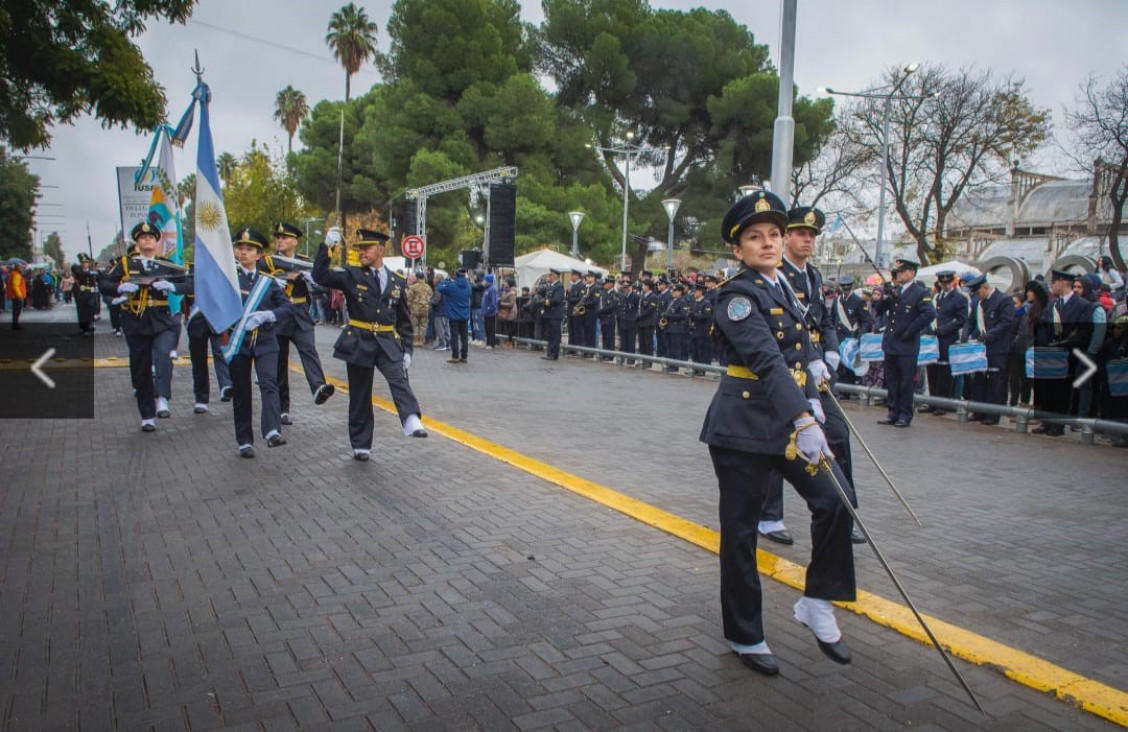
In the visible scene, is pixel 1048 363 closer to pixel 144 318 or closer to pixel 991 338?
pixel 991 338

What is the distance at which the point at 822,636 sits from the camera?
11.9 feet

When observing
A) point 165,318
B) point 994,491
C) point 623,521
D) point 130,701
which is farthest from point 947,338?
point 130,701

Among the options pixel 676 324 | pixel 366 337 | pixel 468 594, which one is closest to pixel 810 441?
pixel 468 594

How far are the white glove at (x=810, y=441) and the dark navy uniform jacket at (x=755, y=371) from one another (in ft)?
0.18

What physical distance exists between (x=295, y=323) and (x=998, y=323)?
9236 millimetres

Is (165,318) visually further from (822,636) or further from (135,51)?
(822,636)

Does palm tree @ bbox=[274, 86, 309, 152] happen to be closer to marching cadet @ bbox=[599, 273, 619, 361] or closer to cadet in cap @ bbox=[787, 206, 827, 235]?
marching cadet @ bbox=[599, 273, 619, 361]

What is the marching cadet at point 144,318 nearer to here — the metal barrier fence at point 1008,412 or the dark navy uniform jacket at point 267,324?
the dark navy uniform jacket at point 267,324

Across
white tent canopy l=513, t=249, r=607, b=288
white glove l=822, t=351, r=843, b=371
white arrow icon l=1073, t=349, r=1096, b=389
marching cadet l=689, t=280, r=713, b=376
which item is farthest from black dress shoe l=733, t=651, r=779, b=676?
white tent canopy l=513, t=249, r=607, b=288

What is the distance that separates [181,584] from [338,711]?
1737 millimetres

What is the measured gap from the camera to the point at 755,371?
352 centimetres

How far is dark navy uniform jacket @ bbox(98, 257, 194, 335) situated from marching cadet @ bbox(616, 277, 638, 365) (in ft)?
36.9

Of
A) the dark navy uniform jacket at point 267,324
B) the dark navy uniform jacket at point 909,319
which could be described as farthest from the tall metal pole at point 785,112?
the dark navy uniform jacket at point 267,324

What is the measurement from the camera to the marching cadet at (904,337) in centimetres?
1008
